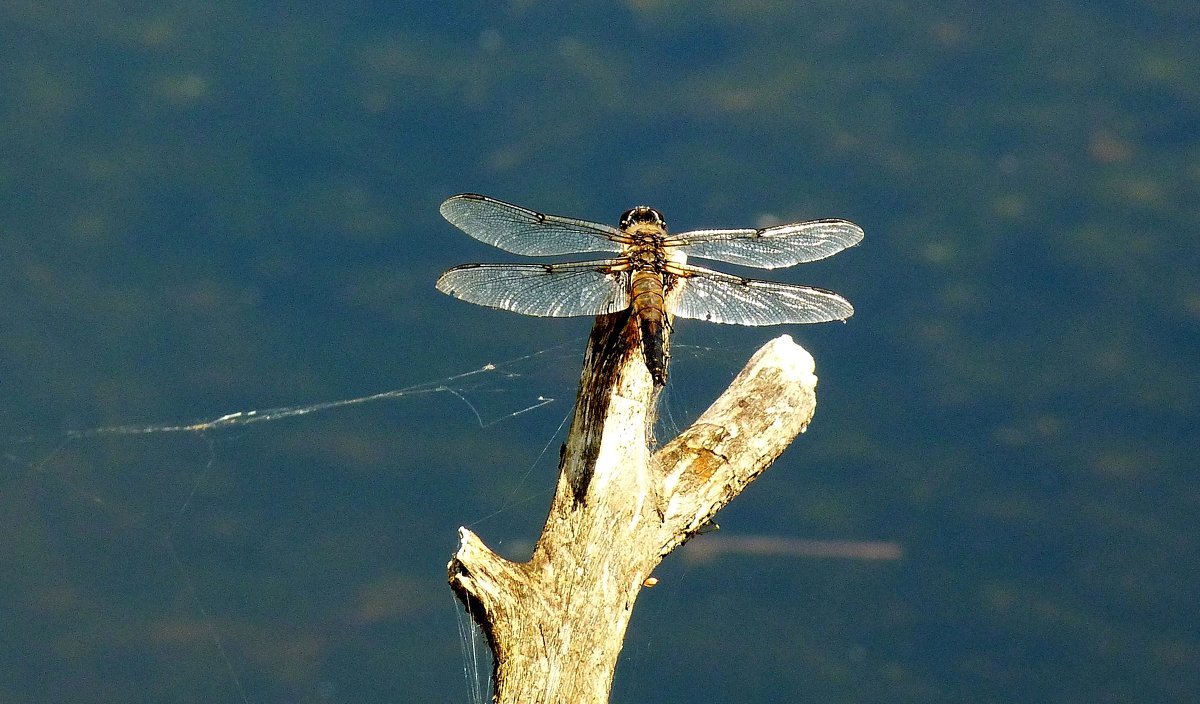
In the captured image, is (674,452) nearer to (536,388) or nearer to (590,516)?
(590,516)

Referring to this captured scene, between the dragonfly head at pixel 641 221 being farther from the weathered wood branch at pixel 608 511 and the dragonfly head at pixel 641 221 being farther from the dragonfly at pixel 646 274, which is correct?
the weathered wood branch at pixel 608 511

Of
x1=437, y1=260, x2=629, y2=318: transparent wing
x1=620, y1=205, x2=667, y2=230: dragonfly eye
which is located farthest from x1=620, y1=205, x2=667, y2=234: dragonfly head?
x1=437, y1=260, x2=629, y2=318: transparent wing

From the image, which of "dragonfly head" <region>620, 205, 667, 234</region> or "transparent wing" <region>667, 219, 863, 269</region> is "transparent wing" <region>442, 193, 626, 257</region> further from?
"transparent wing" <region>667, 219, 863, 269</region>

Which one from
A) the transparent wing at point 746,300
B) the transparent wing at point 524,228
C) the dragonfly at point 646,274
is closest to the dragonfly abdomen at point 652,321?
the dragonfly at point 646,274

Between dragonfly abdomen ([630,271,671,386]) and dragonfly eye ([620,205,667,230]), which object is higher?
dragonfly eye ([620,205,667,230])

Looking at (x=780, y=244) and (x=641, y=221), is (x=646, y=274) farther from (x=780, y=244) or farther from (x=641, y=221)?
(x=780, y=244)

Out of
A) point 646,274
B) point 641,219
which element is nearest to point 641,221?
point 641,219
